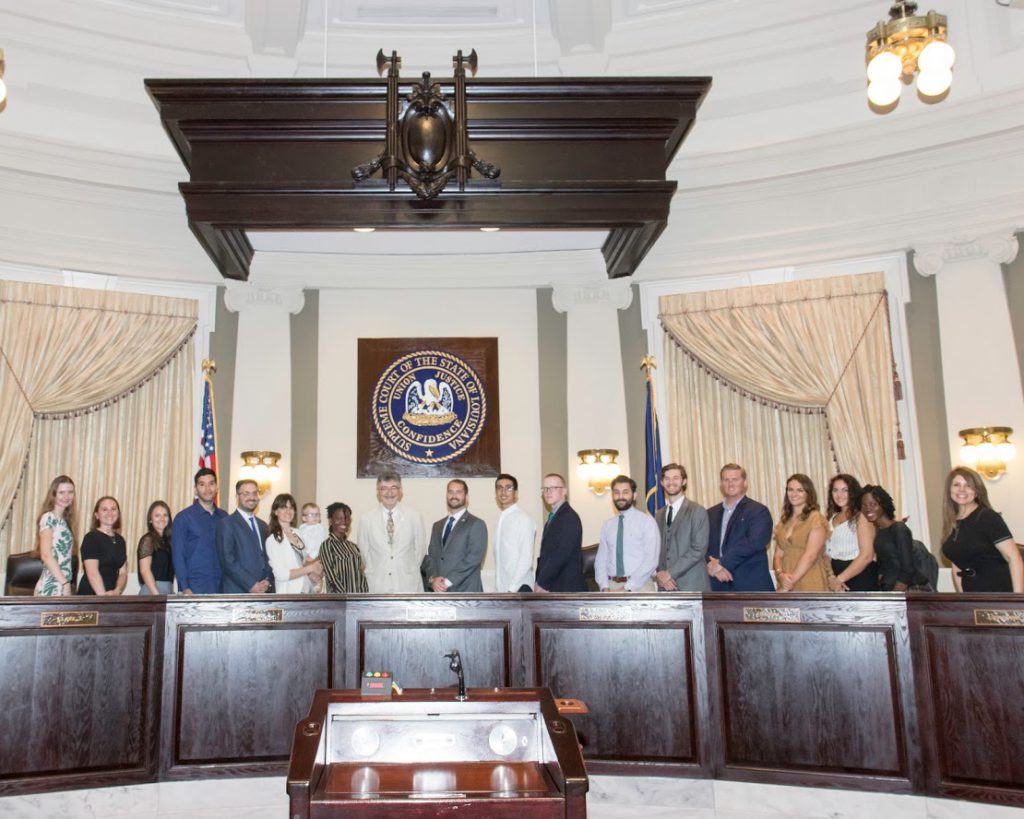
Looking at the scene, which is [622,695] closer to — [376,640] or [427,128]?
[376,640]

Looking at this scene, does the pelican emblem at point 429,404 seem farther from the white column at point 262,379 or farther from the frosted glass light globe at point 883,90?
the frosted glass light globe at point 883,90

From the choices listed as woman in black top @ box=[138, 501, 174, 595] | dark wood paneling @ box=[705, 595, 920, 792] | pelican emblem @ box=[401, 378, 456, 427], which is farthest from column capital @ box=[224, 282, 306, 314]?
dark wood paneling @ box=[705, 595, 920, 792]

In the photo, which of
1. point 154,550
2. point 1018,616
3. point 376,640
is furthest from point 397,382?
point 1018,616

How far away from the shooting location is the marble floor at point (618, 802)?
16.5 feet

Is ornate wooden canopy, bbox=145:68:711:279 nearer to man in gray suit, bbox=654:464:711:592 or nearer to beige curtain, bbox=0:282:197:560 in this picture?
beige curtain, bbox=0:282:197:560

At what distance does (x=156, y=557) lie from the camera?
22.5 ft

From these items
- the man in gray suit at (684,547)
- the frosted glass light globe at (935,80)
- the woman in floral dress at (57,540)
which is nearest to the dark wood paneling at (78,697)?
the woman in floral dress at (57,540)

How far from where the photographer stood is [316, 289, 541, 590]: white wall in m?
8.25

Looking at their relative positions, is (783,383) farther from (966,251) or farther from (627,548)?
(627,548)

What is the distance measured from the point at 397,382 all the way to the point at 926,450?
4.29 meters

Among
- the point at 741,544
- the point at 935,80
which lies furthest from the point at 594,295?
the point at 935,80

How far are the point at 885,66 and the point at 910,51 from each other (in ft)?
0.41

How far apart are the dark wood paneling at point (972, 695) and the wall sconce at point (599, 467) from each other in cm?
328

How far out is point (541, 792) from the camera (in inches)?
95.0
